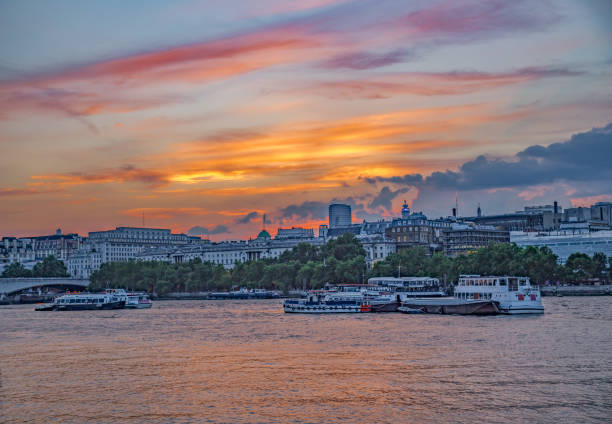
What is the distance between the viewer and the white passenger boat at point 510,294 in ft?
314

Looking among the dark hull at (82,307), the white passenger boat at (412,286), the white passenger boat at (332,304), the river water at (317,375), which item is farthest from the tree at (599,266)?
the dark hull at (82,307)

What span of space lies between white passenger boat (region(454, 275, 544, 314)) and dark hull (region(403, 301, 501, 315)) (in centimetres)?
92

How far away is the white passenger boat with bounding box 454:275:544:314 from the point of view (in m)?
95.7

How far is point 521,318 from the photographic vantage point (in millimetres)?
89250

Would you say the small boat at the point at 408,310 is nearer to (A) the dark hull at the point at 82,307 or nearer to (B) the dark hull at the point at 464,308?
(B) the dark hull at the point at 464,308

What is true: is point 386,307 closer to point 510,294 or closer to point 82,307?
point 510,294

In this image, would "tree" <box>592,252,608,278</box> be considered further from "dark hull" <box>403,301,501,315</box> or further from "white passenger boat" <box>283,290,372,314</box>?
"dark hull" <box>403,301,501,315</box>

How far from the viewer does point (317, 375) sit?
48.0m

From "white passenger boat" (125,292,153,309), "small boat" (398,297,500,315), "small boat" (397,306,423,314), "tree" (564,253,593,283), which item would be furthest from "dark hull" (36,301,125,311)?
"tree" (564,253,593,283)

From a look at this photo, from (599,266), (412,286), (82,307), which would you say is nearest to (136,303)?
(82,307)

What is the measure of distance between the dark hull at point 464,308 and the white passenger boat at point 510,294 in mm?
917

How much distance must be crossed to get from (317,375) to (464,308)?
55.0 m

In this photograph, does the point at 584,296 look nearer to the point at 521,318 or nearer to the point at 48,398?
the point at 521,318

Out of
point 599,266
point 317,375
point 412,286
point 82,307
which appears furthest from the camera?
point 599,266
